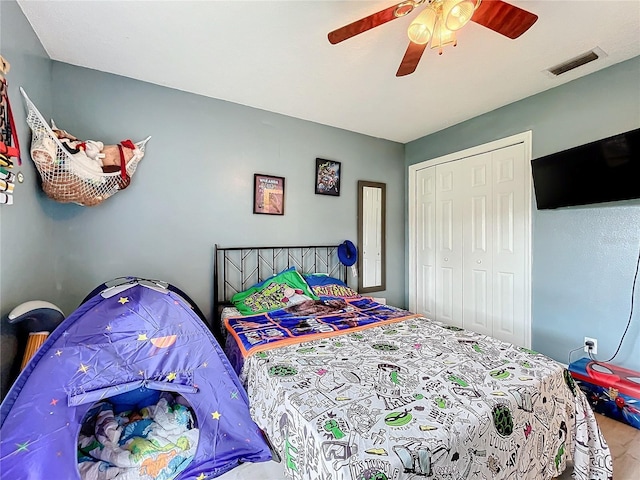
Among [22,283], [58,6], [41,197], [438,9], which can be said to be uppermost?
[58,6]

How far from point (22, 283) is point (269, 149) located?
202 cm

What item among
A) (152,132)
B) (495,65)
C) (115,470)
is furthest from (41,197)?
(495,65)

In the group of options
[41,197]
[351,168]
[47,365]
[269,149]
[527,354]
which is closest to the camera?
[47,365]

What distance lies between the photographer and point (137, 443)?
59.6 inches

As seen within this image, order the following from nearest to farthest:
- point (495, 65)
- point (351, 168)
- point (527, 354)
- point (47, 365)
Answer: point (47, 365), point (527, 354), point (495, 65), point (351, 168)

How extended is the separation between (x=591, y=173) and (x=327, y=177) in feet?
7.10

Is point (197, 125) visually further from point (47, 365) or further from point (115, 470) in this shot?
point (115, 470)

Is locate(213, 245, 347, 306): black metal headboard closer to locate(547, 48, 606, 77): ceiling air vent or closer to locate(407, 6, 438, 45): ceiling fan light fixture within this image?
locate(407, 6, 438, 45): ceiling fan light fixture

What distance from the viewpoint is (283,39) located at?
1.78 metres

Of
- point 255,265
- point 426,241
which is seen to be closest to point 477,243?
point 426,241

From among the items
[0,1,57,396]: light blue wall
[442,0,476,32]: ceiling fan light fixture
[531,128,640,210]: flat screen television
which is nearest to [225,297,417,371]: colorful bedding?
[0,1,57,396]: light blue wall

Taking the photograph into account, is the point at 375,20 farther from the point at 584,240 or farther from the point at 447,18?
the point at 584,240

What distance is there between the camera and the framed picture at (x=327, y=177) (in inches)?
120

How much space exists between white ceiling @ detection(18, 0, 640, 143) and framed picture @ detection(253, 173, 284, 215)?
0.68 m
